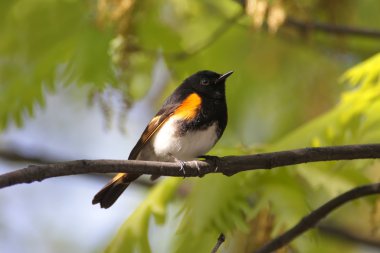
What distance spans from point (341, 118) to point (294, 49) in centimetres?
273

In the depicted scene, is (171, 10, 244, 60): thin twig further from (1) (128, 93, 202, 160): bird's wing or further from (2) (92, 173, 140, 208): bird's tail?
(2) (92, 173, 140, 208): bird's tail

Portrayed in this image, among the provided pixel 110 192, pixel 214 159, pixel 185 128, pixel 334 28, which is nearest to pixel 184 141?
pixel 185 128

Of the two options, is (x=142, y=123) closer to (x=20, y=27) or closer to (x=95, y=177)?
(x=95, y=177)

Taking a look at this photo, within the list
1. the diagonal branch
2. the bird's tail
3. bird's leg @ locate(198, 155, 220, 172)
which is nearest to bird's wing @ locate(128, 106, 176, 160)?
the bird's tail

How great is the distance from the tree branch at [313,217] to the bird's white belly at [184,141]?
0.95 meters

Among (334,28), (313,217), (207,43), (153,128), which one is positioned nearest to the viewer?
(313,217)

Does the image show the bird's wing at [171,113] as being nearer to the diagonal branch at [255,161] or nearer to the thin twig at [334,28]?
the thin twig at [334,28]

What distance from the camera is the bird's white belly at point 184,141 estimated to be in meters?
4.21

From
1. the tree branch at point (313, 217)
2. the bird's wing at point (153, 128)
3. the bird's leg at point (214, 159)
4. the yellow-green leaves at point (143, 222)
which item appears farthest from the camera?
the bird's wing at point (153, 128)

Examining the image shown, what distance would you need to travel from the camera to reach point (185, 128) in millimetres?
4234

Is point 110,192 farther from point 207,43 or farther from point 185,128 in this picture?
point 207,43

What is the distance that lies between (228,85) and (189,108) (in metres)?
1.17

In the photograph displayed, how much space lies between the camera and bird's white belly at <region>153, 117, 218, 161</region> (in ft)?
13.8

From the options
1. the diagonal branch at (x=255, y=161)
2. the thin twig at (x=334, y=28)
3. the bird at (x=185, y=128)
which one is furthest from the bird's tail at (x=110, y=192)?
the thin twig at (x=334, y=28)
